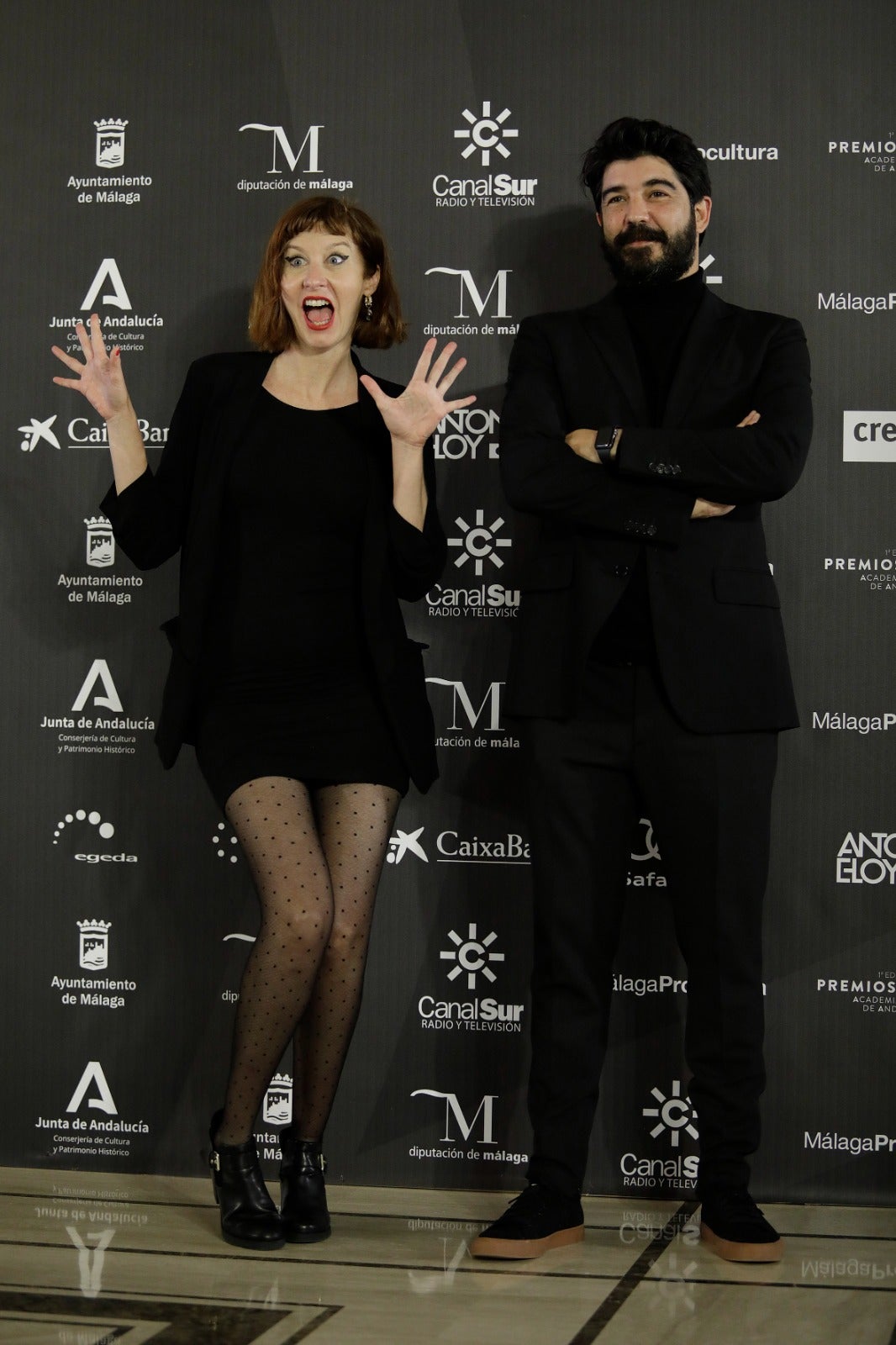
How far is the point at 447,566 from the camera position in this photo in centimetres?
348

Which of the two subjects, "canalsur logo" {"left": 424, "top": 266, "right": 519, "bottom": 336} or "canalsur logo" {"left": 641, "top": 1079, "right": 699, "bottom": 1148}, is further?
"canalsur logo" {"left": 424, "top": 266, "right": 519, "bottom": 336}

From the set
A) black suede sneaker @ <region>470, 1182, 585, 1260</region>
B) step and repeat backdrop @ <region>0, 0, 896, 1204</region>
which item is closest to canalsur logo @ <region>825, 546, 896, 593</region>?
step and repeat backdrop @ <region>0, 0, 896, 1204</region>

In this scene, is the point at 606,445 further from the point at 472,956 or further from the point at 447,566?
the point at 472,956

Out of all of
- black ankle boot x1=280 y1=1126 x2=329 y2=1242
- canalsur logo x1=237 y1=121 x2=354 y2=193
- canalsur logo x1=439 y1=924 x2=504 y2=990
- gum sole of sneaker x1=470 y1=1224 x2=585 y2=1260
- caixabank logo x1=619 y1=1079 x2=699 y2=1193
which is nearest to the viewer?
gum sole of sneaker x1=470 y1=1224 x2=585 y2=1260

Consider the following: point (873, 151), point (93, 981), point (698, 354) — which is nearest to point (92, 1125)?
point (93, 981)

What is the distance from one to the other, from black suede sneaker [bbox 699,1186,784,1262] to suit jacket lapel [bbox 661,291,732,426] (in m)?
1.56

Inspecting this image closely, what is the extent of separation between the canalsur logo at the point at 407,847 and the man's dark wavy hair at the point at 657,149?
1.50 m

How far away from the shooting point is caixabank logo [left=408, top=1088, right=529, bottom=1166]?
340cm

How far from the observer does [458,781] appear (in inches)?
137

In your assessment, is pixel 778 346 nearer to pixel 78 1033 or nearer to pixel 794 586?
pixel 794 586

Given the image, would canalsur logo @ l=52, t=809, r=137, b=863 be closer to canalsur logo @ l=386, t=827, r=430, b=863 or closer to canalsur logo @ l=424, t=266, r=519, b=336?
canalsur logo @ l=386, t=827, r=430, b=863

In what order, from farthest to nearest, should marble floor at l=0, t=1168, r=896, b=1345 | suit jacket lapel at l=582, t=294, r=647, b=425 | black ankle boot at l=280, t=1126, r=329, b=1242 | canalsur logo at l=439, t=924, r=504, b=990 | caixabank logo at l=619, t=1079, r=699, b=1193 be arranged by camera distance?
canalsur logo at l=439, t=924, r=504, b=990 < caixabank logo at l=619, t=1079, r=699, b=1193 < suit jacket lapel at l=582, t=294, r=647, b=425 < black ankle boot at l=280, t=1126, r=329, b=1242 < marble floor at l=0, t=1168, r=896, b=1345

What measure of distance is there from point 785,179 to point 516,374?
91 centimetres

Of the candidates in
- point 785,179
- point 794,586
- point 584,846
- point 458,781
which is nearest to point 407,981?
point 458,781
